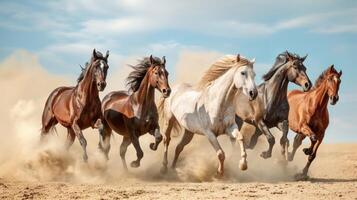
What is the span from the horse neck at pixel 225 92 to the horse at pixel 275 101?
5.96 ft

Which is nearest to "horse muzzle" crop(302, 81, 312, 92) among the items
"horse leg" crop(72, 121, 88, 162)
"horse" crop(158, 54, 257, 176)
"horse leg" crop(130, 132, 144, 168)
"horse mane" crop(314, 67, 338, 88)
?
"horse mane" crop(314, 67, 338, 88)

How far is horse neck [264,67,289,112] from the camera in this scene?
1465 centimetres

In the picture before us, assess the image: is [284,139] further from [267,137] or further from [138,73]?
[138,73]

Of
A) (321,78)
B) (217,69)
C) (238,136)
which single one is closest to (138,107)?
(217,69)

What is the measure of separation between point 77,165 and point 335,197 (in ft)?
18.4

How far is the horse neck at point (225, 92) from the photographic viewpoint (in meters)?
12.6

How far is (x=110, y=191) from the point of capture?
35.7ft

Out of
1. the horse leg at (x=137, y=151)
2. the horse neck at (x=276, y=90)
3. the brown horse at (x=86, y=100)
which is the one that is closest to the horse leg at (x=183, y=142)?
the horse leg at (x=137, y=151)

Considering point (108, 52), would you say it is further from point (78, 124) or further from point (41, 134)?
point (41, 134)

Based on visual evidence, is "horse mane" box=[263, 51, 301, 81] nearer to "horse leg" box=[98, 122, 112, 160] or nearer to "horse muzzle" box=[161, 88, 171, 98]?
"horse muzzle" box=[161, 88, 171, 98]

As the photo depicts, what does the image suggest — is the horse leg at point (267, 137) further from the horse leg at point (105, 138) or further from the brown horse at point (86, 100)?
the brown horse at point (86, 100)

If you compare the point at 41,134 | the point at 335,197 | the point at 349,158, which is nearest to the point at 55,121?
the point at 41,134

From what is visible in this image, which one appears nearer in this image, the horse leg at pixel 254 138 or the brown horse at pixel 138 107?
the brown horse at pixel 138 107

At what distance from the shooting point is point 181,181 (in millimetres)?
13414
